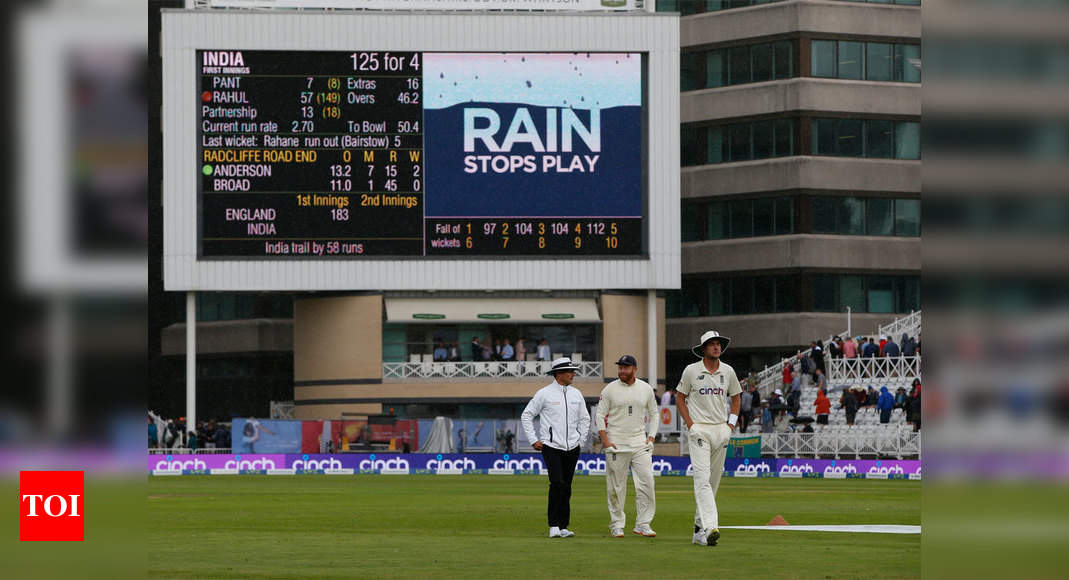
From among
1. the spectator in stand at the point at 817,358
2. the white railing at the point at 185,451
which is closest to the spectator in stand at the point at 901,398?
the spectator in stand at the point at 817,358

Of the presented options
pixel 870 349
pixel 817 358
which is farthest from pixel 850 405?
pixel 817 358

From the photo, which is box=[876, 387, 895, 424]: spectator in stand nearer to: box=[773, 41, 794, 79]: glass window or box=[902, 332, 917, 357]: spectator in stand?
box=[902, 332, 917, 357]: spectator in stand

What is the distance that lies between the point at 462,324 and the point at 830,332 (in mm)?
20464

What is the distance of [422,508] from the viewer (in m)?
26.4

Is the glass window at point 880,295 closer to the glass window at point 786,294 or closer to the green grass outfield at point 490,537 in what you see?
the glass window at point 786,294

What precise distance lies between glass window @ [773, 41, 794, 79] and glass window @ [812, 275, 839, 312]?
9.35 m

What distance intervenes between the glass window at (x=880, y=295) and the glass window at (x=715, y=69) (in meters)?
11.5

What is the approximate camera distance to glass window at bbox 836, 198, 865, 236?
7669 centimetres

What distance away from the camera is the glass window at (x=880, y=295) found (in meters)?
76.6

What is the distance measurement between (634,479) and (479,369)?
143 ft

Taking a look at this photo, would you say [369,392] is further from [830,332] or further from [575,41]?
[830,332]

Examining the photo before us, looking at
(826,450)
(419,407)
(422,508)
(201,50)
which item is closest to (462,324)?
(419,407)

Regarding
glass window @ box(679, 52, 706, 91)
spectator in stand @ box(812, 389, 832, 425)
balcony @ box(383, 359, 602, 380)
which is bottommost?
spectator in stand @ box(812, 389, 832, 425)

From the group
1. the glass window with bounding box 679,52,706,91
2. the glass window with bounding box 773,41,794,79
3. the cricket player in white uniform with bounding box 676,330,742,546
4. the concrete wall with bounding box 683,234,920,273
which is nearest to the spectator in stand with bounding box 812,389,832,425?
the concrete wall with bounding box 683,234,920,273
